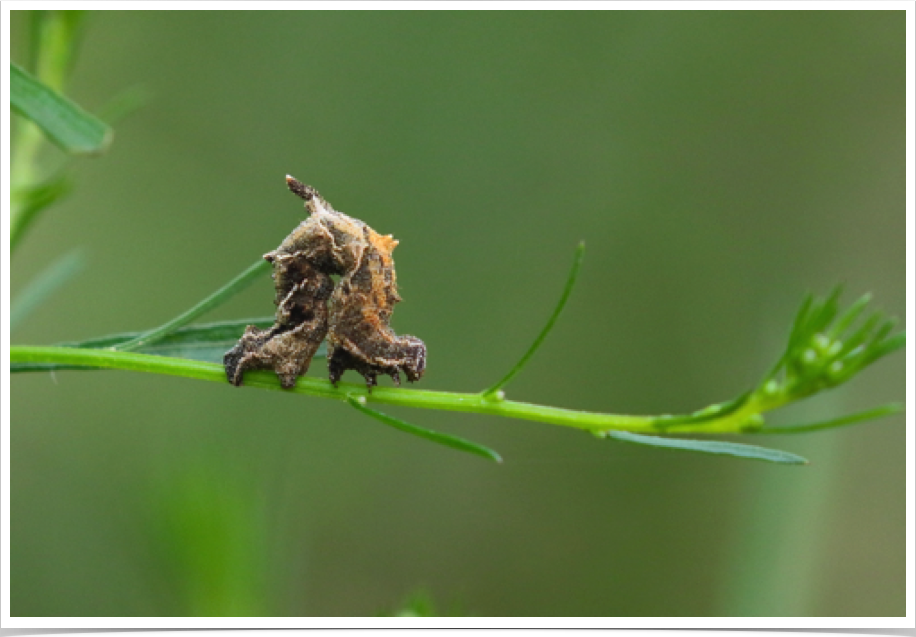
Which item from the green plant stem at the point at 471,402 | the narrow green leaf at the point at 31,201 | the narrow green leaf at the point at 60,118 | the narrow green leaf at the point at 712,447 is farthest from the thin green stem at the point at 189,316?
the narrow green leaf at the point at 712,447

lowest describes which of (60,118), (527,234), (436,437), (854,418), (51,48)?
(436,437)

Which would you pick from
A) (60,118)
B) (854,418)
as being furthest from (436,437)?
(60,118)

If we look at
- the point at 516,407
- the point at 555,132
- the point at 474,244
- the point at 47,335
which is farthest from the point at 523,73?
the point at 516,407

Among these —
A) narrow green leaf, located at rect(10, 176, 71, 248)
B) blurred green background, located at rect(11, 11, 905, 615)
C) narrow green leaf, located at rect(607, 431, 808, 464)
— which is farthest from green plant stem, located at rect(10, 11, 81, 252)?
blurred green background, located at rect(11, 11, 905, 615)

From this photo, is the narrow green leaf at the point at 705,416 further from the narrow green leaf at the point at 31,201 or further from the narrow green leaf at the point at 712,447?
the narrow green leaf at the point at 31,201

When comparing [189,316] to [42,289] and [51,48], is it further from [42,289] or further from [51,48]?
[51,48]

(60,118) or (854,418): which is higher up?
(60,118)

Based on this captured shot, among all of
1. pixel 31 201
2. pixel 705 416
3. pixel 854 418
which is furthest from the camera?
pixel 31 201

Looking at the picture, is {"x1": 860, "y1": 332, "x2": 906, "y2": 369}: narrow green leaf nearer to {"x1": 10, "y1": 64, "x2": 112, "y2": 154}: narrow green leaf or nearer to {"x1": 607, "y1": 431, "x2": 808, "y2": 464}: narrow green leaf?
{"x1": 607, "y1": 431, "x2": 808, "y2": 464}: narrow green leaf
